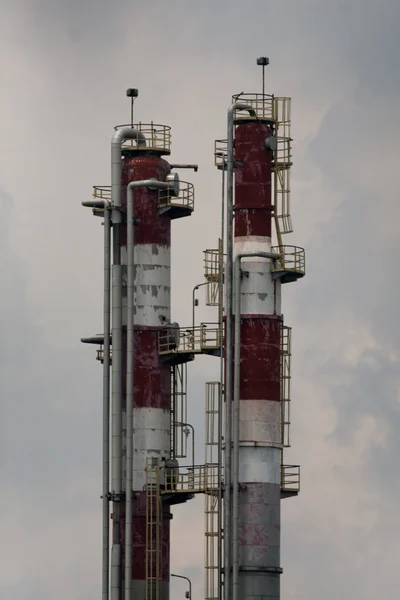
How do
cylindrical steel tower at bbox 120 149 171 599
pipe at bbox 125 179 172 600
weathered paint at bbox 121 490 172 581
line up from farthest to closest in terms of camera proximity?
cylindrical steel tower at bbox 120 149 171 599 → weathered paint at bbox 121 490 172 581 → pipe at bbox 125 179 172 600

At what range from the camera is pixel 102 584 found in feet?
584

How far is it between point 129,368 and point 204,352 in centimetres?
363

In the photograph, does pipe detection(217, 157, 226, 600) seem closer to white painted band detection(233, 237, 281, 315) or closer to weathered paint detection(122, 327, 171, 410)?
white painted band detection(233, 237, 281, 315)

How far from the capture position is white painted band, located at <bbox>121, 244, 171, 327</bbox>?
180750mm

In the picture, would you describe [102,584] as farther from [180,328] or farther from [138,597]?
[180,328]

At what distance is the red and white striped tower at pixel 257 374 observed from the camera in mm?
176500

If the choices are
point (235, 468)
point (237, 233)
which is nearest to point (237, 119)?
point (237, 233)

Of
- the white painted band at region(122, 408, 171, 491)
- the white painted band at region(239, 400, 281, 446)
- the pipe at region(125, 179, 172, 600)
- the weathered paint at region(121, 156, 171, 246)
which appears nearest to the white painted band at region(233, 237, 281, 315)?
the white painted band at region(239, 400, 281, 446)

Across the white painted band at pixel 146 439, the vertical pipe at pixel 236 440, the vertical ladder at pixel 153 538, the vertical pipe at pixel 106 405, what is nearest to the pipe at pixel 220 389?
the vertical pipe at pixel 236 440

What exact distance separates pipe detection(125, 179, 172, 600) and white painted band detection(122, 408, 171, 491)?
1.06m

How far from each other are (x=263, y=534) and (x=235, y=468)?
3.47 metres

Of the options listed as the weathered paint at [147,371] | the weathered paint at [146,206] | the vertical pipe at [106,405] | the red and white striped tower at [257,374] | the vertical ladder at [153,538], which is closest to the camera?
the red and white striped tower at [257,374]

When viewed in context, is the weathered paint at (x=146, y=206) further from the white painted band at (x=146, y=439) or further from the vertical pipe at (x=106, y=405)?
the white painted band at (x=146, y=439)

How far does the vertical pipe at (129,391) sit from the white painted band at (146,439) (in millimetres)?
1057
